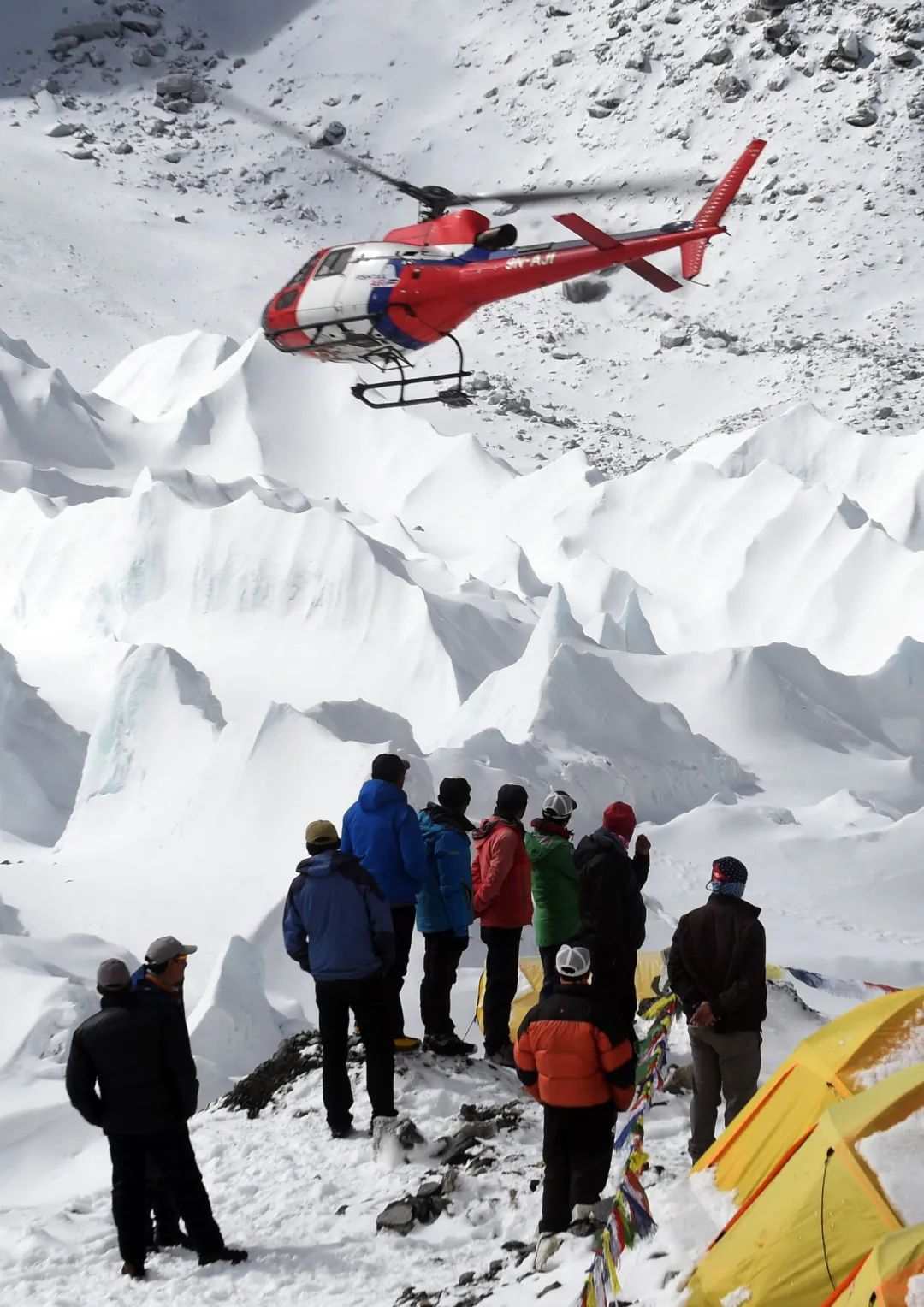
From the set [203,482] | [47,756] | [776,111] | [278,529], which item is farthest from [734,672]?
[776,111]

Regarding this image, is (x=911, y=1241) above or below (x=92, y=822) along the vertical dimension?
above

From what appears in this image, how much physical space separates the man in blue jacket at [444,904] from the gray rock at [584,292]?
64.1 m

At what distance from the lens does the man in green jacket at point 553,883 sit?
6.68m

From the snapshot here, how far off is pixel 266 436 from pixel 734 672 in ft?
66.3

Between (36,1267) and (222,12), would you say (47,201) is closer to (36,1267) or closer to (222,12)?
(222,12)

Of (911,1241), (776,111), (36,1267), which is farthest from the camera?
(776,111)

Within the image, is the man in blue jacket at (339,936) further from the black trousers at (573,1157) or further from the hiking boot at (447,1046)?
the black trousers at (573,1157)

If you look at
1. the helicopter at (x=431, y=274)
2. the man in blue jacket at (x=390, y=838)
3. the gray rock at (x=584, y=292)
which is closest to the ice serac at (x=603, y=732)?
the helicopter at (x=431, y=274)

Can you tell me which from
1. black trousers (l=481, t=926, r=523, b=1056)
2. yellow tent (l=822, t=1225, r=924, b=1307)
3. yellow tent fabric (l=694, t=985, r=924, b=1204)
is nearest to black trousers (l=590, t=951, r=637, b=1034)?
black trousers (l=481, t=926, r=523, b=1056)

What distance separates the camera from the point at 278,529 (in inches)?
1005

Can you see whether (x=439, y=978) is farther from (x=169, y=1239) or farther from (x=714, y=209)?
(x=714, y=209)

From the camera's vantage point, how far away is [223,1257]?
5344 mm

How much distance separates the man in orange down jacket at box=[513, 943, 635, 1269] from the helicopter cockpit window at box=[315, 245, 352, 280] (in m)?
11.1

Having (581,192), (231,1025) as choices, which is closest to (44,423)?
(581,192)
